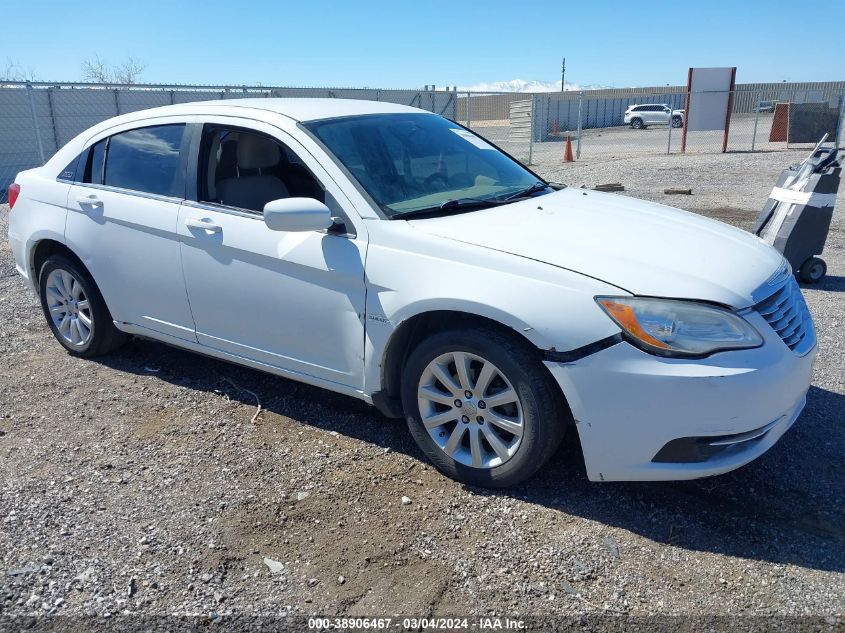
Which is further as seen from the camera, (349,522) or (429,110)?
(429,110)

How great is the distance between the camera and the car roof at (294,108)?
13.2ft

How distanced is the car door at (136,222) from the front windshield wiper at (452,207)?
1490mm

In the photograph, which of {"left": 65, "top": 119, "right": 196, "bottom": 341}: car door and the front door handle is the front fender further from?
{"left": 65, "top": 119, "right": 196, "bottom": 341}: car door

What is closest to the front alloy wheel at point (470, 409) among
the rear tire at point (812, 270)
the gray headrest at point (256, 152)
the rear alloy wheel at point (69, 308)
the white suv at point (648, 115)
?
the gray headrest at point (256, 152)

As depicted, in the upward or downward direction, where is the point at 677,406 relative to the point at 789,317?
downward

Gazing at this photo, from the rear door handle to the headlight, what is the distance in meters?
3.33

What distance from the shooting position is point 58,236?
4766 millimetres

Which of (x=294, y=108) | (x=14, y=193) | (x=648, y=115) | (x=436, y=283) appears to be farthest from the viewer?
(x=648, y=115)

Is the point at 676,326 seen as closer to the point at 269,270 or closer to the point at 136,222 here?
the point at 269,270

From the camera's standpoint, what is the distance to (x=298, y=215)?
3.37 m

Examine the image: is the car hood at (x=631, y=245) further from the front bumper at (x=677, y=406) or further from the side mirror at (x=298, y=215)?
the side mirror at (x=298, y=215)

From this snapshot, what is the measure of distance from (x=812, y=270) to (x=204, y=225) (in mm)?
5781

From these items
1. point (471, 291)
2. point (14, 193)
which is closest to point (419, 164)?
point (471, 291)

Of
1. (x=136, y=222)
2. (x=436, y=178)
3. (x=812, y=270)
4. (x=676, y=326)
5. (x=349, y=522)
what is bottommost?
(x=349, y=522)
